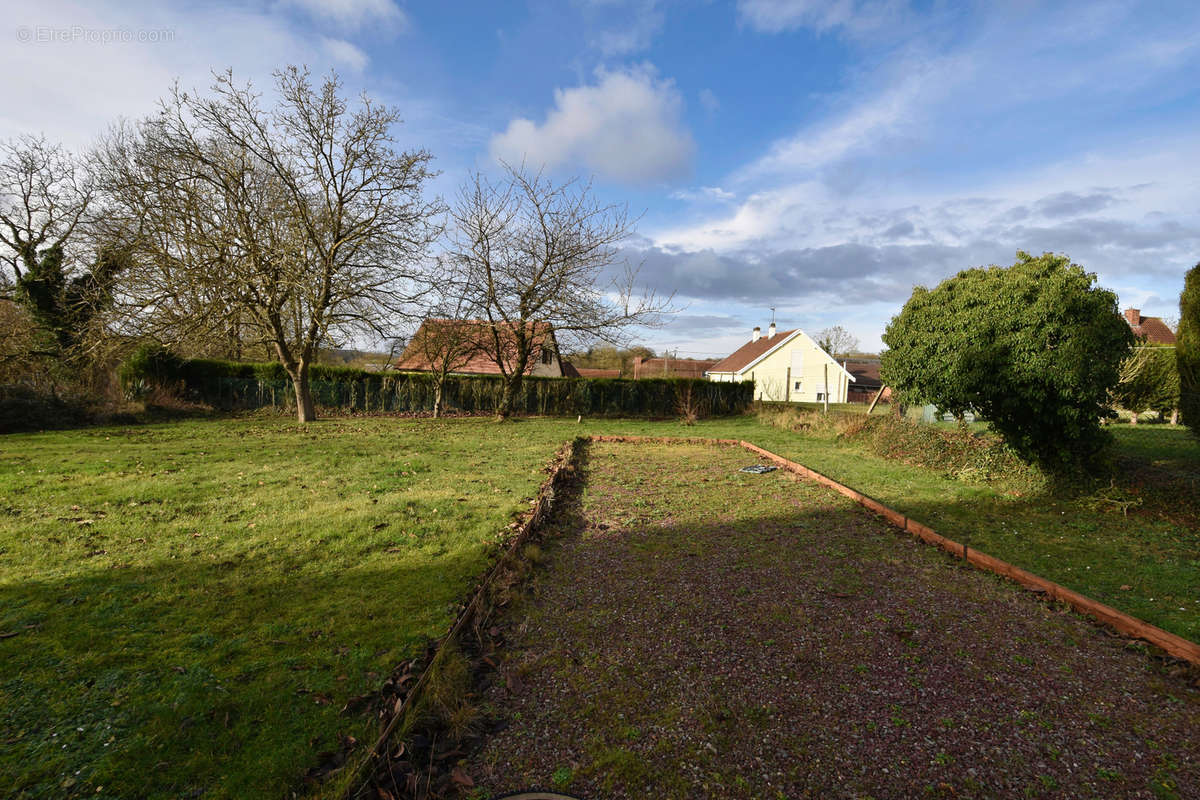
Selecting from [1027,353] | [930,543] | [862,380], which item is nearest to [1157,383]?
[1027,353]

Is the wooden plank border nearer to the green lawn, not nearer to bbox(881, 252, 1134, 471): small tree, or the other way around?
the green lawn

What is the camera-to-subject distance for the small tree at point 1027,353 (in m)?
5.91

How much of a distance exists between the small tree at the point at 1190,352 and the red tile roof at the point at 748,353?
28706mm

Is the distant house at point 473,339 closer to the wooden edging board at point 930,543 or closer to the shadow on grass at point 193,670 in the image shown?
the wooden edging board at point 930,543

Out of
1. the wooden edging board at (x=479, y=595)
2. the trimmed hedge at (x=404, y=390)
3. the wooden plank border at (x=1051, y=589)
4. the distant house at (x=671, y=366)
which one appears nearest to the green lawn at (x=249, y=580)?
the wooden edging board at (x=479, y=595)

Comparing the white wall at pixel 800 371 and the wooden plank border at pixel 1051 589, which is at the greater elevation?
the white wall at pixel 800 371

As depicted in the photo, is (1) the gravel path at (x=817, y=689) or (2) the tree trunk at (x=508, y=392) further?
(2) the tree trunk at (x=508, y=392)

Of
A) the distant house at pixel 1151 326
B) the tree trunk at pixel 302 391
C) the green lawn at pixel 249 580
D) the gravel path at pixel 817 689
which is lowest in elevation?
the gravel path at pixel 817 689

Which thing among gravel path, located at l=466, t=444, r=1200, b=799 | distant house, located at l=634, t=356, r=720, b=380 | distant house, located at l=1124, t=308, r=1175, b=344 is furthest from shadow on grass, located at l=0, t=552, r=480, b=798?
distant house, located at l=634, t=356, r=720, b=380

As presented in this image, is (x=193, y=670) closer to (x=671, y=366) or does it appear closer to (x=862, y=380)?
(x=862, y=380)

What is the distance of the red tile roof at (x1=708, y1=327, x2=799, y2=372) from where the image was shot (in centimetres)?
3694

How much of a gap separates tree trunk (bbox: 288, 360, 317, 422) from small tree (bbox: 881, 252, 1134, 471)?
48.1 ft

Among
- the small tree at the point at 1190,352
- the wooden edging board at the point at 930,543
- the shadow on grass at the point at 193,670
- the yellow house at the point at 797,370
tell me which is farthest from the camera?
the yellow house at the point at 797,370

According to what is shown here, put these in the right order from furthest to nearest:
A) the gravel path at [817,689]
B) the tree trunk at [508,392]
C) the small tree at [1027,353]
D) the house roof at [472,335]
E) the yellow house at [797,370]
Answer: the yellow house at [797,370]
the tree trunk at [508,392]
the house roof at [472,335]
the small tree at [1027,353]
the gravel path at [817,689]
